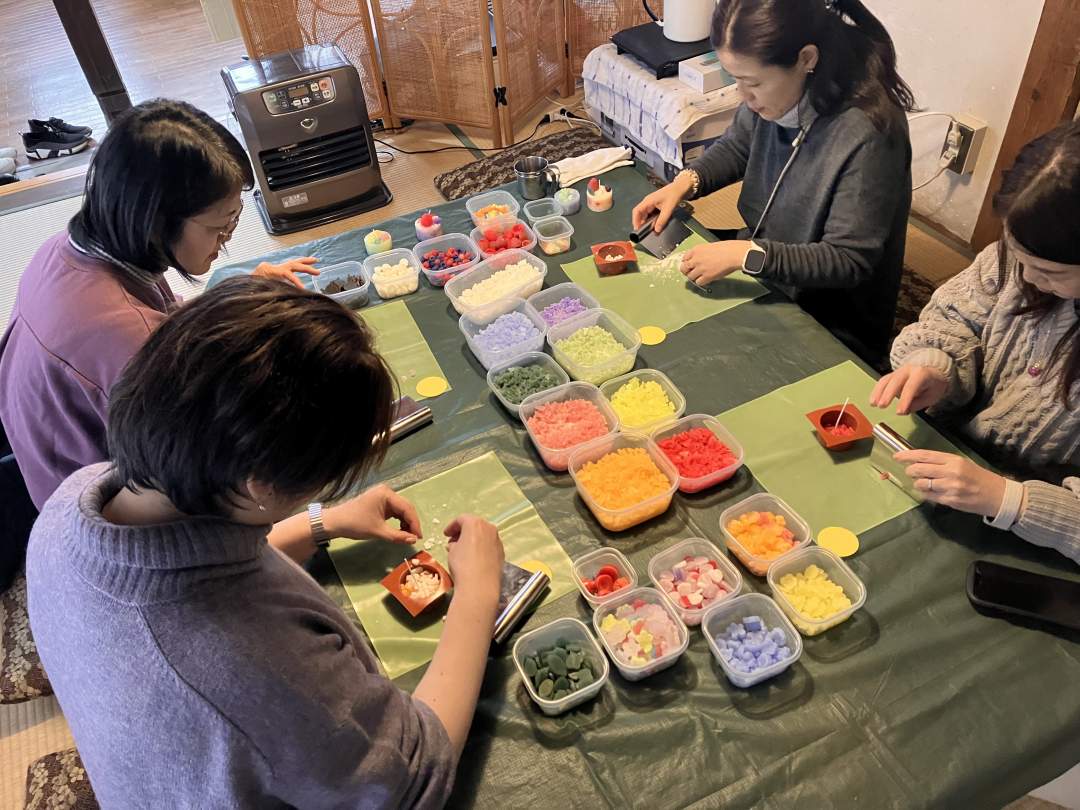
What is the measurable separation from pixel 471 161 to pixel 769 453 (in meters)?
2.54

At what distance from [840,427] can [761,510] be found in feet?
0.79

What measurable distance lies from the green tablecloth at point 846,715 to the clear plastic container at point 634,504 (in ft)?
0.09

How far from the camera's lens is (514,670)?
3.46ft

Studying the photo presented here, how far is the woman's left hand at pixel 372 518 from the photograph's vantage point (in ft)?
3.90

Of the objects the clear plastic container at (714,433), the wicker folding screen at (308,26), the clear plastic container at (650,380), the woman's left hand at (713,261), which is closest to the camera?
the clear plastic container at (714,433)

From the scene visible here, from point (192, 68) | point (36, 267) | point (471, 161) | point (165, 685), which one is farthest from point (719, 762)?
point (192, 68)

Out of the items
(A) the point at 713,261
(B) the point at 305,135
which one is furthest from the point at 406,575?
(B) the point at 305,135

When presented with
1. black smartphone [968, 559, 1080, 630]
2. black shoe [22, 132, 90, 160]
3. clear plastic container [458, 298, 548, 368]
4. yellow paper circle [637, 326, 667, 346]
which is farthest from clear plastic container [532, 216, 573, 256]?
black shoe [22, 132, 90, 160]

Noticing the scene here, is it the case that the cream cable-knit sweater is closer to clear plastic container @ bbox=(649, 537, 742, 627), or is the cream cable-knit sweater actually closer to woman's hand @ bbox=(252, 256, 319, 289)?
clear plastic container @ bbox=(649, 537, 742, 627)

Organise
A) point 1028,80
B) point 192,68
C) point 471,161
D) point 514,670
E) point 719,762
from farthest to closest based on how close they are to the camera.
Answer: point 192,68 < point 471,161 < point 1028,80 < point 514,670 < point 719,762

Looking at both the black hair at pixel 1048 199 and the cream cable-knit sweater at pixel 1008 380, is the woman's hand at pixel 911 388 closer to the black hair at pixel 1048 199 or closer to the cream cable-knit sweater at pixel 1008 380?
the cream cable-knit sweater at pixel 1008 380

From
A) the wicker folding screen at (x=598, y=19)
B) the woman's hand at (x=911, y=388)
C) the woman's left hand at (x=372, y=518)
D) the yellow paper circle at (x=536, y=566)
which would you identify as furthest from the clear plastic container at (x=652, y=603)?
the wicker folding screen at (x=598, y=19)

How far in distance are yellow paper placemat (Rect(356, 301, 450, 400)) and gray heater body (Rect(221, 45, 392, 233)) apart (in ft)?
4.81

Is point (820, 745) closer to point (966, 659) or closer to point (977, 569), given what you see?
point (966, 659)
